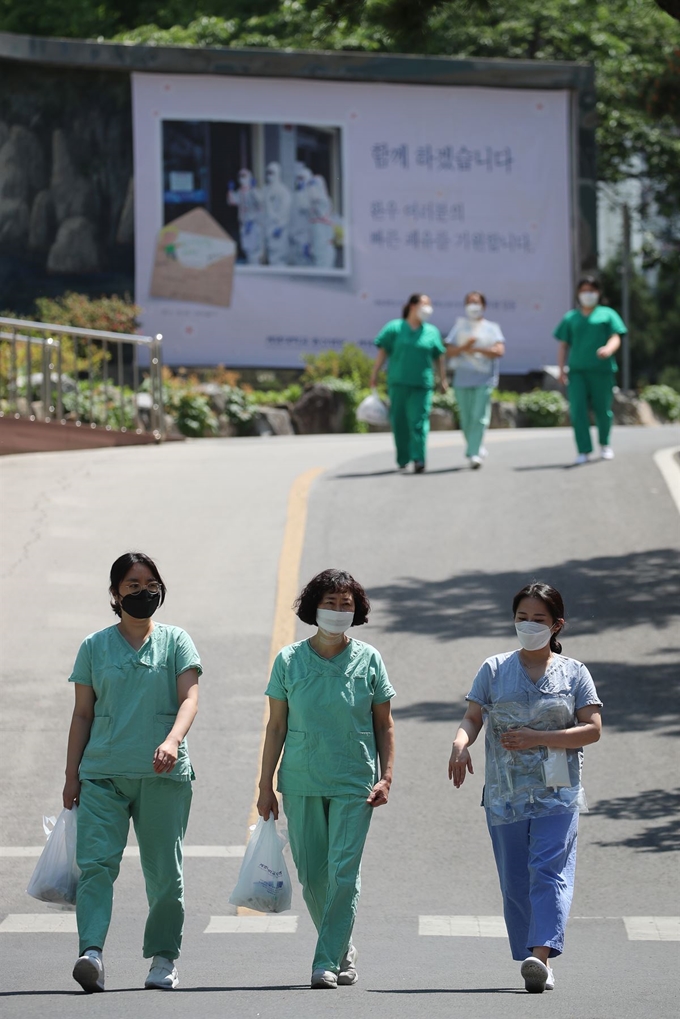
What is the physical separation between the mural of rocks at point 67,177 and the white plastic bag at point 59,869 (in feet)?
70.4

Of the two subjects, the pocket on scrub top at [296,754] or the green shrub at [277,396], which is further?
the green shrub at [277,396]

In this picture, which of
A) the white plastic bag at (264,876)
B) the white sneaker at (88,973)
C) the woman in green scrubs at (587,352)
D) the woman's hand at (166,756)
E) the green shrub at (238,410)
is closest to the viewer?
the white sneaker at (88,973)

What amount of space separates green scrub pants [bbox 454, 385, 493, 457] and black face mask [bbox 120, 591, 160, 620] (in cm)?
1084

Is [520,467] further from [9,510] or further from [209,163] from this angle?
[209,163]

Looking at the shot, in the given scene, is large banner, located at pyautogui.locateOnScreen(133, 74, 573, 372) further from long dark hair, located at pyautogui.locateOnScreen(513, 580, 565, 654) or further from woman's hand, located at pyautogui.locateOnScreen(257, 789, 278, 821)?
long dark hair, located at pyautogui.locateOnScreen(513, 580, 565, 654)

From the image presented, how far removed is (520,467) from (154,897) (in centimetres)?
1129

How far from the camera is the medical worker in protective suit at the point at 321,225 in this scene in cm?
2823

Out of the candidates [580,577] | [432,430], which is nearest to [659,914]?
[580,577]

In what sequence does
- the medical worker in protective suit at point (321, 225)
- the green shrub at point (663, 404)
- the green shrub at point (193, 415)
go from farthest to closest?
the green shrub at point (663, 404)
the medical worker in protective suit at point (321, 225)
the green shrub at point (193, 415)

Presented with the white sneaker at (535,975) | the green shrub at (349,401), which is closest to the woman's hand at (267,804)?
the white sneaker at (535,975)

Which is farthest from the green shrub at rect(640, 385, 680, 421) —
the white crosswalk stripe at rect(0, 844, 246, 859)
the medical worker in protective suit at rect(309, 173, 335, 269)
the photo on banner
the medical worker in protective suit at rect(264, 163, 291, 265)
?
the white crosswalk stripe at rect(0, 844, 246, 859)

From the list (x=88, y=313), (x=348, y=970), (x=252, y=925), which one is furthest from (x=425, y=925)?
(x=88, y=313)

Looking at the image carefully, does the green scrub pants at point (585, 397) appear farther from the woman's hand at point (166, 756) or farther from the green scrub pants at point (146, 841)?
the woman's hand at point (166, 756)

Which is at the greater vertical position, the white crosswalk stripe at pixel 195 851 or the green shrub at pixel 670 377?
the green shrub at pixel 670 377
